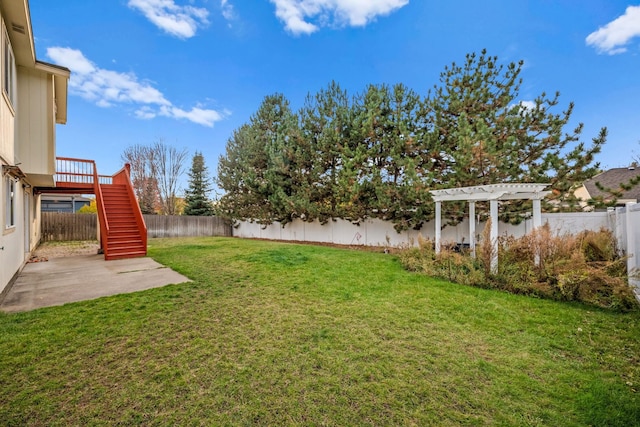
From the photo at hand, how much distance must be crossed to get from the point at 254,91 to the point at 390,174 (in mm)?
9661

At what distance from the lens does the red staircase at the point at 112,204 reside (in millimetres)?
8859

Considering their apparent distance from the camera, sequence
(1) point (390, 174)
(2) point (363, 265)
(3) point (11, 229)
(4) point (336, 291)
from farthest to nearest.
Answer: (1) point (390, 174) < (2) point (363, 265) < (3) point (11, 229) < (4) point (336, 291)

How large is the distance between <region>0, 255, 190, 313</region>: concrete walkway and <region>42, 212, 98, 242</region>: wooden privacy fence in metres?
8.62

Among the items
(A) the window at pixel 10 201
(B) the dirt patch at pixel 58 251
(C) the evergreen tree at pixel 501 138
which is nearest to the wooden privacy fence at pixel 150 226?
(B) the dirt patch at pixel 58 251

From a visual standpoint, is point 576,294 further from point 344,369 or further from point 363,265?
point 344,369

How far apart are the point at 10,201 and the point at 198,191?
1656 centimetres

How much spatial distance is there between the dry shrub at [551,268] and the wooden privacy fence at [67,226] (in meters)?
17.5

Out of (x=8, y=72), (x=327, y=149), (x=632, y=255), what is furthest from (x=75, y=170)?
(x=632, y=255)

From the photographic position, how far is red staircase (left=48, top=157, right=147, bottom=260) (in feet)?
29.1

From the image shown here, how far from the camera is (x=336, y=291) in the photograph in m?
5.12

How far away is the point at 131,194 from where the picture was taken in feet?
34.3

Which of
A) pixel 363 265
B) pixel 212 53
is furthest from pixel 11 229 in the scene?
pixel 212 53

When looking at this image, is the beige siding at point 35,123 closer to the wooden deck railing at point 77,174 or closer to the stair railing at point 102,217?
the stair railing at point 102,217

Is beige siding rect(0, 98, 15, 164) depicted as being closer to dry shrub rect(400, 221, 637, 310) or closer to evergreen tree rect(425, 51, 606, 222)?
dry shrub rect(400, 221, 637, 310)
